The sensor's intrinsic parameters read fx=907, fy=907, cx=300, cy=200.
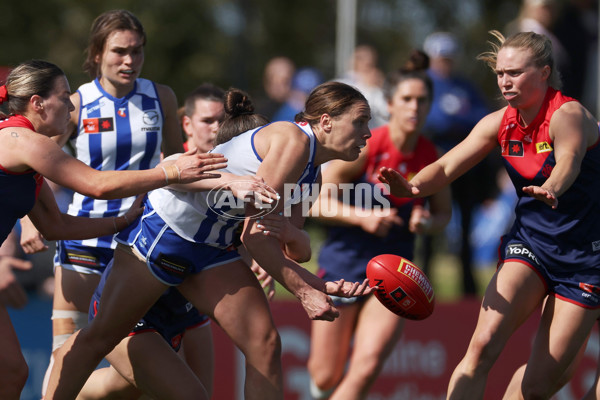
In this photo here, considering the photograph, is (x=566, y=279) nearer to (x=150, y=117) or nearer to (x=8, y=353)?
(x=150, y=117)

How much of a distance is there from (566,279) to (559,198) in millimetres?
454

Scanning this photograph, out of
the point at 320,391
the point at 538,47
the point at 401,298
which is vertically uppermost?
the point at 538,47

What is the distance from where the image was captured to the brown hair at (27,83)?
4.65 metres

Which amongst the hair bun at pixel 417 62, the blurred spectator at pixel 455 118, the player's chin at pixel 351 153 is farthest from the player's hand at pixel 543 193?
the blurred spectator at pixel 455 118

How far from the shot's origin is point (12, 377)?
187 inches

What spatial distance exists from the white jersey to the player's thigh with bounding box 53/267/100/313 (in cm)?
119

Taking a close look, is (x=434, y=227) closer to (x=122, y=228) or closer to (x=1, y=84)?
(x=122, y=228)

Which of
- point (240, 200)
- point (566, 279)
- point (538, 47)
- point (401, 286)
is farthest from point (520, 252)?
point (240, 200)

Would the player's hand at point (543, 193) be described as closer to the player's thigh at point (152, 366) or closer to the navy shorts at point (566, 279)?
the navy shorts at point (566, 279)

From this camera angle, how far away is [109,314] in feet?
15.4

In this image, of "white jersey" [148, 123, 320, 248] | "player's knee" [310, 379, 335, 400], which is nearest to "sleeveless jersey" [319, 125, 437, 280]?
"player's knee" [310, 379, 335, 400]

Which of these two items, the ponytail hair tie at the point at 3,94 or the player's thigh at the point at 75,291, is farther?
the player's thigh at the point at 75,291

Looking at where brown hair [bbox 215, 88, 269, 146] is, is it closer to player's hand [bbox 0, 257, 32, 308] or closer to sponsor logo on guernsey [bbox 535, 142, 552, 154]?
player's hand [bbox 0, 257, 32, 308]

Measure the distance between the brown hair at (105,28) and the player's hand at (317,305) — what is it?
7.25ft
